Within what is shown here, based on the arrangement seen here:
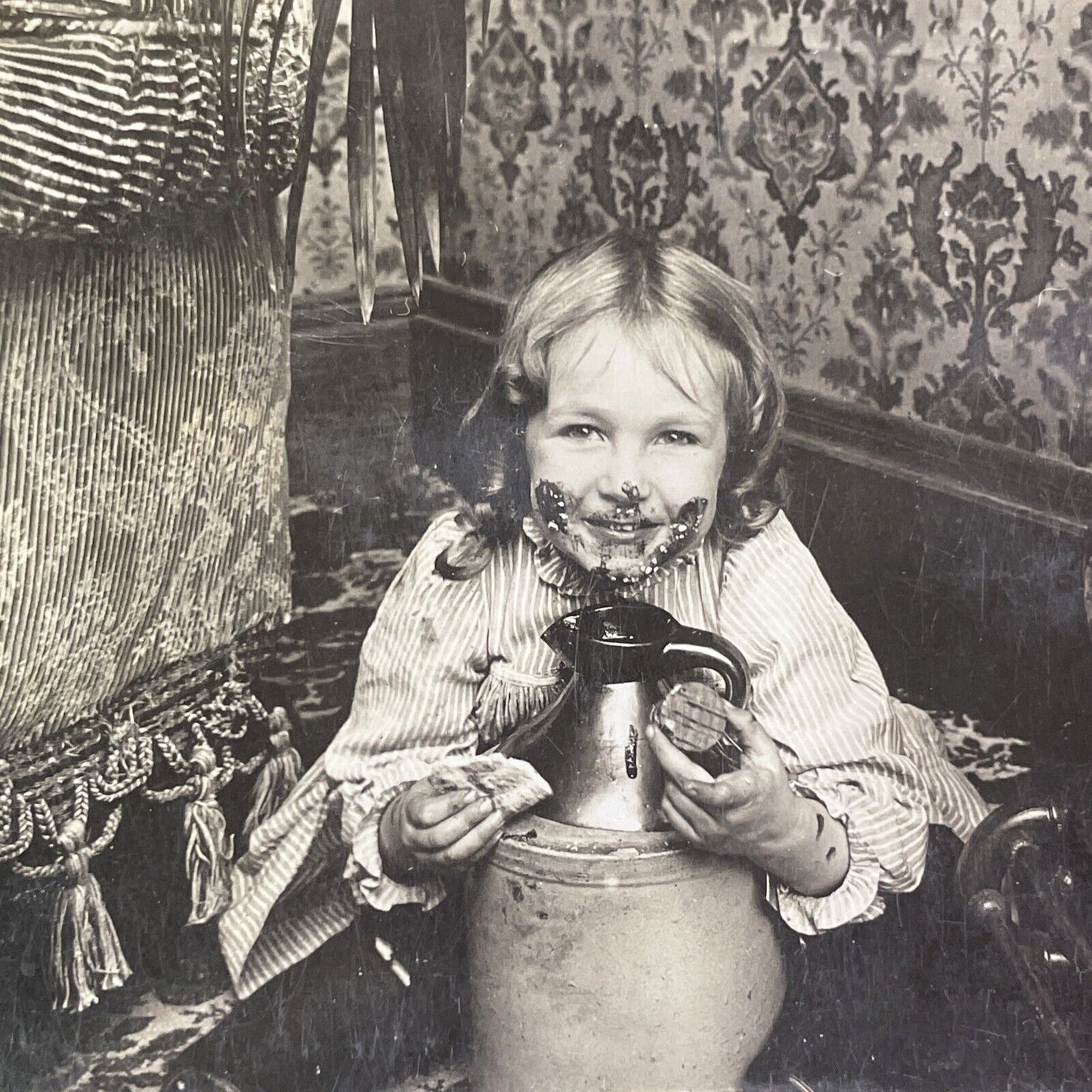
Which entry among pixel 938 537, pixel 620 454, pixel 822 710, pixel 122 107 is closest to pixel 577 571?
pixel 620 454

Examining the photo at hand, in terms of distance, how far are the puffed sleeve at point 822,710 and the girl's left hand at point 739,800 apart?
0.12ft

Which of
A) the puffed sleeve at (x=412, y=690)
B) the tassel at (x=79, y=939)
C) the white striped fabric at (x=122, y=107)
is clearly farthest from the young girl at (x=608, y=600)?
the white striped fabric at (x=122, y=107)

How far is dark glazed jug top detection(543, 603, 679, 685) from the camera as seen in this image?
1956 mm

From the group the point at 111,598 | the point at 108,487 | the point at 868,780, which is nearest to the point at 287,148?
the point at 108,487

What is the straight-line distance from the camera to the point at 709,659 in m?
1.97

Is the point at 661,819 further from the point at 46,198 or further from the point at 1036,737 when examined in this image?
the point at 46,198

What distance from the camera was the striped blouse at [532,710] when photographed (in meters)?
1.99

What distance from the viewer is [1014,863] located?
2.06 m

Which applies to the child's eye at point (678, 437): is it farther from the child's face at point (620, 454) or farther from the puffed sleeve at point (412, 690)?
the puffed sleeve at point (412, 690)

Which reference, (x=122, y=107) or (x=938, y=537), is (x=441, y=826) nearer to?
(x=938, y=537)

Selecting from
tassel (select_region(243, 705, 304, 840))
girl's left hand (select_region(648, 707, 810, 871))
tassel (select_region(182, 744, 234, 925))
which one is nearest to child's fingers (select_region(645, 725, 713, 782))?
girl's left hand (select_region(648, 707, 810, 871))

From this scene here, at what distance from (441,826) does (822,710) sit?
56cm

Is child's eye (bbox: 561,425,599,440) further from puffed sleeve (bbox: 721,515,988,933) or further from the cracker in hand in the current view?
the cracker in hand

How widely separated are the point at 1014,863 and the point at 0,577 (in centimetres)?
148
